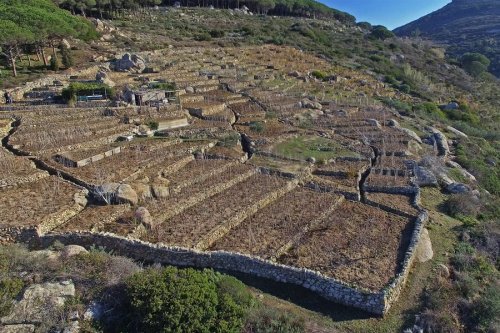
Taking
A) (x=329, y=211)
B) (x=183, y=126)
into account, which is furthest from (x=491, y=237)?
(x=183, y=126)

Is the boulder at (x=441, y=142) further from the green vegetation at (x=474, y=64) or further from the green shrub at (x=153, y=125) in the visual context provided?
the green vegetation at (x=474, y=64)

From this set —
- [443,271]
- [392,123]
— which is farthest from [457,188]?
[392,123]

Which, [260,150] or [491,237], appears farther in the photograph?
[260,150]

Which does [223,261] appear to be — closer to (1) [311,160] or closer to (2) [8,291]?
(2) [8,291]

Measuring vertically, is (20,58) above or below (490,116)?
above

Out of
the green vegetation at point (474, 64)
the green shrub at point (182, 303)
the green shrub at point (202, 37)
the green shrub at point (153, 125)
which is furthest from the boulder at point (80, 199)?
the green vegetation at point (474, 64)

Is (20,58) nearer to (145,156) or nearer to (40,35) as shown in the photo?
(40,35)

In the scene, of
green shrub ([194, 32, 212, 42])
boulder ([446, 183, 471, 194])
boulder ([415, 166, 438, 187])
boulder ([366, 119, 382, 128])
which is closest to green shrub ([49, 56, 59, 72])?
boulder ([366, 119, 382, 128])

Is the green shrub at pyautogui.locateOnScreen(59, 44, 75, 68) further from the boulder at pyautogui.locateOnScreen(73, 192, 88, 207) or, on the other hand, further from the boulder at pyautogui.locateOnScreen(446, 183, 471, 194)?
the boulder at pyautogui.locateOnScreen(446, 183, 471, 194)
